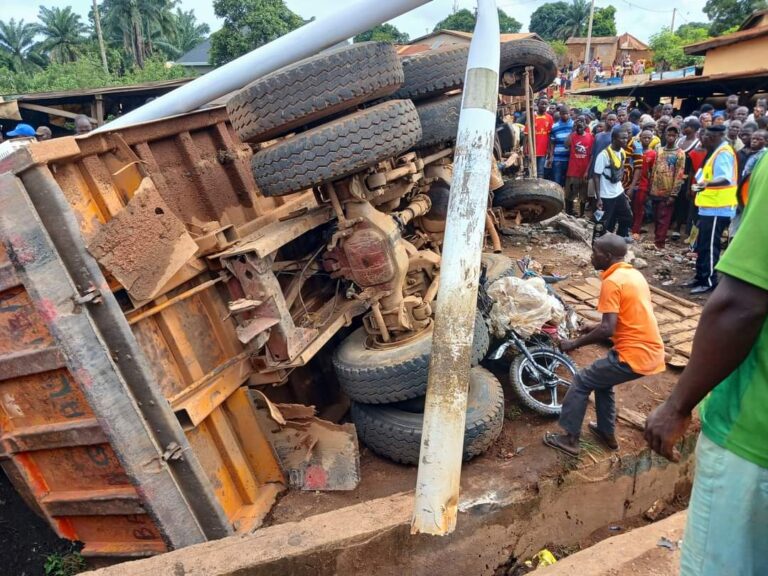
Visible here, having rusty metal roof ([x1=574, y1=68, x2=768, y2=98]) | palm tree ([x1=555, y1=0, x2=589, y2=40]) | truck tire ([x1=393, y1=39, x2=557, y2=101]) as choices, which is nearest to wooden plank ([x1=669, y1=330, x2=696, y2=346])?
truck tire ([x1=393, y1=39, x2=557, y2=101])

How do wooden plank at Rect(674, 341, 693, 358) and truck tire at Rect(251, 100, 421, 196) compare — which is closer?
truck tire at Rect(251, 100, 421, 196)

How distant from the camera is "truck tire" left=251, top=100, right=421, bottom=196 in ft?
8.84

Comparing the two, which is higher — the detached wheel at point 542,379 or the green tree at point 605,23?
the green tree at point 605,23

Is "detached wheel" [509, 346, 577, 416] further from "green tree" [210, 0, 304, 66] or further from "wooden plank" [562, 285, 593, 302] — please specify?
"green tree" [210, 0, 304, 66]

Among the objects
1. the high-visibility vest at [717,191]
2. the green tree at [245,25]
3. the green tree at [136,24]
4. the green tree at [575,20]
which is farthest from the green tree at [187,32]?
the high-visibility vest at [717,191]

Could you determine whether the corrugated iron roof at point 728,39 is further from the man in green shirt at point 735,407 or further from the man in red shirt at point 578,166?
the man in green shirt at point 735,407

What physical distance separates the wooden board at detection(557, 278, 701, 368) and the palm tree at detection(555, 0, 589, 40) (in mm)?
56048

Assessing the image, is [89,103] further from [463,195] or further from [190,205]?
[463,195]

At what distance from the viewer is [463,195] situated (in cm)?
273

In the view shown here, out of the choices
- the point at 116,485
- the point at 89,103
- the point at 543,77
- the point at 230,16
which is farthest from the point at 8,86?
the point at 116,485

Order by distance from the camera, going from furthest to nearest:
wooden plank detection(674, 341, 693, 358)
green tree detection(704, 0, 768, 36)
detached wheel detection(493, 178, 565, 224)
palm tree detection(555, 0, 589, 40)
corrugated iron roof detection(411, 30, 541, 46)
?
1. palm tree detection(555, 0, 589, 40)
2. green tree detection(704, 0, 768, 36)
3. corrugated iron roof detection(411, 30, 541, 46)
4. detached wheel detection(493, 178, 565, 224)
5. wooden plank detection(674, 341, 693, 358)

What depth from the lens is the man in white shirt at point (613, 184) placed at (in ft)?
23.8

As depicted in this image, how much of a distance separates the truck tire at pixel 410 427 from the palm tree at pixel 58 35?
148 feet

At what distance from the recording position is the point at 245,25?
25.2 meters
